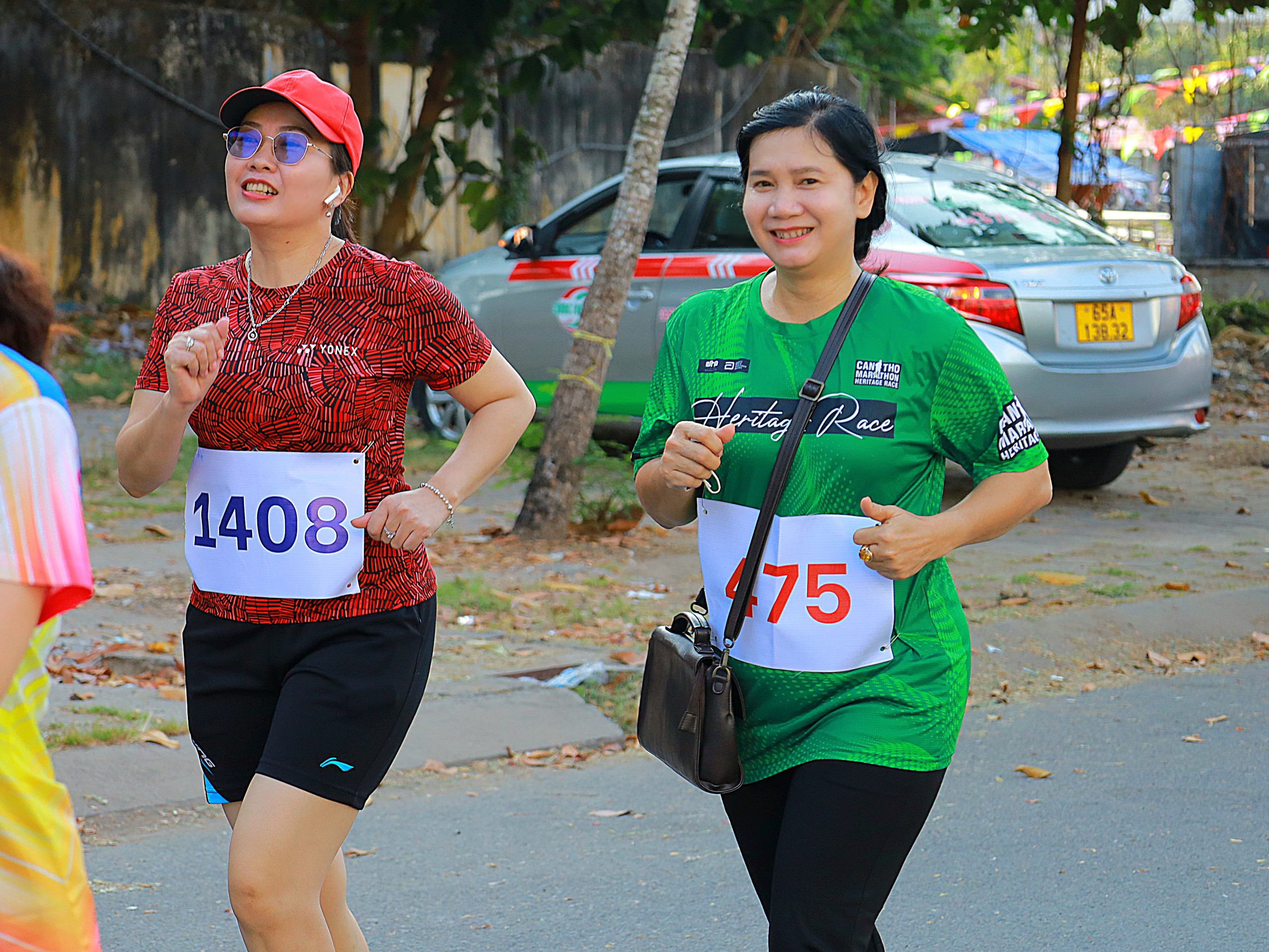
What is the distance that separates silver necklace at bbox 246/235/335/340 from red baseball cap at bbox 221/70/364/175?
0.23 meters

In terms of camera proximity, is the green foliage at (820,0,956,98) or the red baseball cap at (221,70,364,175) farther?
the green foliage at (820,0,956,98)

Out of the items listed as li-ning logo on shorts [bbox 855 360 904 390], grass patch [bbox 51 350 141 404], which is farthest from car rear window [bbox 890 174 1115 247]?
grass patch [bbox 51 350 141 404]

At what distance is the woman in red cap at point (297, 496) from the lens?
2.77 metres

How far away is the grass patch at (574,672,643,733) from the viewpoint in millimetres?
5781

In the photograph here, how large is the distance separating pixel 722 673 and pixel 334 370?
36.3 inches

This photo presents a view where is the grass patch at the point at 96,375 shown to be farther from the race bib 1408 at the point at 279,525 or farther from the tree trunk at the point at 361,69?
the race bib 1408 at the point at 279,525

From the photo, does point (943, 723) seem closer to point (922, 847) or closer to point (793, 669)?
point (793, 669)

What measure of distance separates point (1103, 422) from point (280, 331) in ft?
21.4

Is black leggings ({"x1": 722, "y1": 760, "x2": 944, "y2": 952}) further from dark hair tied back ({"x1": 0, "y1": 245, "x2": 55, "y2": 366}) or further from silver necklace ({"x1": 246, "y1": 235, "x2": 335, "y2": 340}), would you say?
dark hair tied back ({"x1": 0, "y1": 245, "x2": 55, "y2": 366})

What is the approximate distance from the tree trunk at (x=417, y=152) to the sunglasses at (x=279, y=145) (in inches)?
442

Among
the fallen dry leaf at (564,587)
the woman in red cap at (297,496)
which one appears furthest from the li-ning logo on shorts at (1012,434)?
the fallen dry leaf at (564,587)

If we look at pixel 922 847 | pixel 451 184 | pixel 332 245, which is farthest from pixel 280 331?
pixel 451 184

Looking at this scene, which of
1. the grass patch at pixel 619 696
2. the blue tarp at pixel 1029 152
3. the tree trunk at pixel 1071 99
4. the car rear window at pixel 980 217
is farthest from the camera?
the blue tarp at pixel 1029 152

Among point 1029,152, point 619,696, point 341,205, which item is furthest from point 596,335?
point 1029,152
